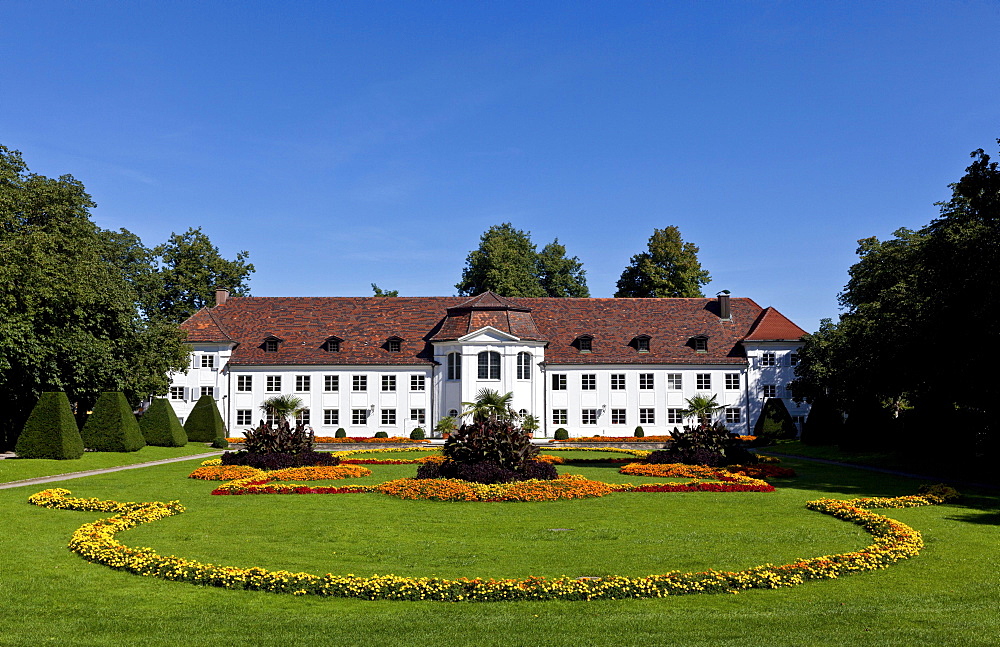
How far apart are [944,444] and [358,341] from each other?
132ft

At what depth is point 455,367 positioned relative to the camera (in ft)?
186

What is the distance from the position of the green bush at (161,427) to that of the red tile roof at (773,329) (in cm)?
3961

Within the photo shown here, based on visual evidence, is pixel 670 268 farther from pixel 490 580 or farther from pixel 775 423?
pixel 490 580

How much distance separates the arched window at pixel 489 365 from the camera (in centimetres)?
5556

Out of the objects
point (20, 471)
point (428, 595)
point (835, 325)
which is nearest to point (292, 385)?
point (20, 471)

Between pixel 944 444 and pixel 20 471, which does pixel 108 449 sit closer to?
pixel 20 471

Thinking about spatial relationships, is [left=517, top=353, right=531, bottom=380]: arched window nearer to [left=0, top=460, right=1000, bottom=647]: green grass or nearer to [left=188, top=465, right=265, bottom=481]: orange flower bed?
[left=188, top=465, right=265, bottom=481]: orange flower bed

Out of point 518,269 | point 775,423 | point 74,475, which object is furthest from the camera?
point 518,269

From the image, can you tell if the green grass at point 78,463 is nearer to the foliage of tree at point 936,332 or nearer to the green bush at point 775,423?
the foliage of tree at point 936,332

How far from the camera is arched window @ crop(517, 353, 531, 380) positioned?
56.5 m

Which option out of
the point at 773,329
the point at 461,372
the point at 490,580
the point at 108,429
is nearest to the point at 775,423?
the point at 773,329

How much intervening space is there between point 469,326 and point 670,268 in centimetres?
3186

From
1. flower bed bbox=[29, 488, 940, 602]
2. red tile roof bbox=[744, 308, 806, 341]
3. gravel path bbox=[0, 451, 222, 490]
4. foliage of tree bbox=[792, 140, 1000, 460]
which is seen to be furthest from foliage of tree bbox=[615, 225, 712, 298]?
flower bed bbox=[29, 488, 940, 602]

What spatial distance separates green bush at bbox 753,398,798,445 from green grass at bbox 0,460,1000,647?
31539 millimetres
